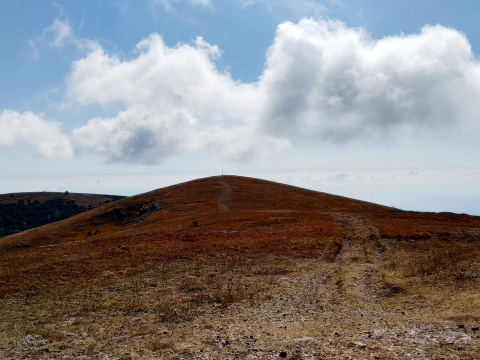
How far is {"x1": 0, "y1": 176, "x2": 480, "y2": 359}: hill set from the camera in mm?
17359

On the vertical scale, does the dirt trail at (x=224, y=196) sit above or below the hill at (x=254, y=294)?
above

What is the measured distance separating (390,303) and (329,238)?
2355 cm

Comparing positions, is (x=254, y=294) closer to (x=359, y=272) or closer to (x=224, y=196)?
(x=359, y=272)

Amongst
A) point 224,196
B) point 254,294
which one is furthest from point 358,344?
point 224,196

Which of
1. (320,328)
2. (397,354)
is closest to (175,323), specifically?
(320,328)

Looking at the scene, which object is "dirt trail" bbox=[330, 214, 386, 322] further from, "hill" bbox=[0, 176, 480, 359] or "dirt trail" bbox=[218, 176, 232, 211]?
"dirt trail" bbox=[218, 176, 232, 211]

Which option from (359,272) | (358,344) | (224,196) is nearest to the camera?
(358,344)

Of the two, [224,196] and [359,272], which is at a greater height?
[224,196]

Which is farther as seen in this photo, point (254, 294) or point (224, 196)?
point (224, 196)

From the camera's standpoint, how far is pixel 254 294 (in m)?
26.2

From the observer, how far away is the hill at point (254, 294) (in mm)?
17359

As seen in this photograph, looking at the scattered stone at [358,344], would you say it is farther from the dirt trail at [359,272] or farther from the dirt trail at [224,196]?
the dirt trail at [224,196]

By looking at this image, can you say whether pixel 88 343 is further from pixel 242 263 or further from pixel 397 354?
pixel 242 263

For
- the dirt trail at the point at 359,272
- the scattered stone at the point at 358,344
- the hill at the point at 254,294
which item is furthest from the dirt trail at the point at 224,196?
the scattered stone at the point at 358,344
